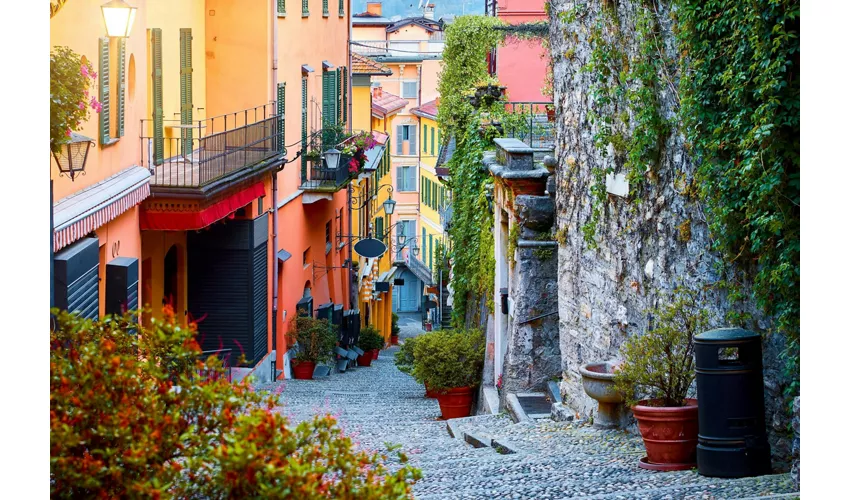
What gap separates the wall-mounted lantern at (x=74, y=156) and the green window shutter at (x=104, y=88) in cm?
149

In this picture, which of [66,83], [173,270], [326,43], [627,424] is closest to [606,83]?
[627,424]

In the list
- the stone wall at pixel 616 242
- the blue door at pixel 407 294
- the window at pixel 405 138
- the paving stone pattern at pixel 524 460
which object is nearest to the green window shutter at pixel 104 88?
the paving stone pattern at pixel 524 460

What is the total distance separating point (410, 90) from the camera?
177 feet

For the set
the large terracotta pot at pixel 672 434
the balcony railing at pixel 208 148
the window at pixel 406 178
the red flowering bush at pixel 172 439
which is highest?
the balcony railing at pixel 208 148

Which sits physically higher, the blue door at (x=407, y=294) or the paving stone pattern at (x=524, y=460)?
the paving stone pattern at (x=524, y=460)

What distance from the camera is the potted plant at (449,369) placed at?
15.0 m

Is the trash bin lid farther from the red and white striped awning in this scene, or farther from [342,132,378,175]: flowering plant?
[342,132,378,175]: flowering plant

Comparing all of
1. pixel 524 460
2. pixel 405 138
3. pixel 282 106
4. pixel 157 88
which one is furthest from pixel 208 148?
pixel 405 138

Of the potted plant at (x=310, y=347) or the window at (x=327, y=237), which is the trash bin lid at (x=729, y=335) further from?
the window at (x=327, y=237)

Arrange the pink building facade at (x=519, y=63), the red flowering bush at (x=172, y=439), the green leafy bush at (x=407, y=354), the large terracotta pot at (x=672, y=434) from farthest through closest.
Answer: the pink building facade at (x=519, y=63) → the green leafy bush at (x=407, y=354) → the large terracotta pot at (x=672, y=434) → the red flowering bush at (x=172, y=439)

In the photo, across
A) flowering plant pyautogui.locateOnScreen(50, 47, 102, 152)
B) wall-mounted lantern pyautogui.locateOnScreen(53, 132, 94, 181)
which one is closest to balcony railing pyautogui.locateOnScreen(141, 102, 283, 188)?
wall-mounted lantern pyautogui.locateOnScreen(53, 132, 94, 181)

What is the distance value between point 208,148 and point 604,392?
24.8 feet
